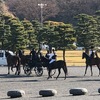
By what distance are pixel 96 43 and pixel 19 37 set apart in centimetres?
787

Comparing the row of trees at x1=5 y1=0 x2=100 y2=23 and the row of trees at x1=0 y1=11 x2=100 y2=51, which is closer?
the row of trees at x1=0 y1=11 x2=100 y2=51

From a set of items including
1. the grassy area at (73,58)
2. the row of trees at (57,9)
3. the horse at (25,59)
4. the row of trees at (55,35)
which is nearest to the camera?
the horse at (25,59)

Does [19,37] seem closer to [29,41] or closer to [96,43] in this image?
[29,41]

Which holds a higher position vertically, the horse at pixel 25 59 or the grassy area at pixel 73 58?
→ the horse at pixel 25 59

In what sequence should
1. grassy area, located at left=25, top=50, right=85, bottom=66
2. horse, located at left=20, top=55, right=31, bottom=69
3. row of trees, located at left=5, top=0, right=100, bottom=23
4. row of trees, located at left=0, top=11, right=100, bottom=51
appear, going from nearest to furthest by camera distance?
horse, located at left=20, top=55, right=31, bottom=69, grassy area, located at left=25, top=50, right=85, bottom=66, row of trees, located at left=0, top=11, right=100, bottom=51, row of trees, located at left=5, top=0, right=100, bottom=23

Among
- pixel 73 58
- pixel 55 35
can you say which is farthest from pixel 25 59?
pixel 55 35

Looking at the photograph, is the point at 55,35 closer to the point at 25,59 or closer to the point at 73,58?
the point at 73,58

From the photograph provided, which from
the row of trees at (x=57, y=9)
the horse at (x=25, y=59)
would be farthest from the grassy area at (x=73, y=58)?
the row of trees at (x=57, y=9)

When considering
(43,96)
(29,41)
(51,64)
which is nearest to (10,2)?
(29,41)

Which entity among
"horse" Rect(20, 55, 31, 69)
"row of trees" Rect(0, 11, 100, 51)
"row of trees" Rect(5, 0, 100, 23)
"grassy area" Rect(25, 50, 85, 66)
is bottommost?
"grassy area" Rect(25, 50, 85, 66)

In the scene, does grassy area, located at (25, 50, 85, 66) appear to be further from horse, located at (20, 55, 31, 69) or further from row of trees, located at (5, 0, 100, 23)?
row of trees, located at (5, 0, 100, 23)

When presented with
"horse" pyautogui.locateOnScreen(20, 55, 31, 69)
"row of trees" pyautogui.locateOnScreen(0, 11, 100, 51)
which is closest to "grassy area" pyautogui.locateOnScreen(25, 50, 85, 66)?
"row of trees" pyautogui.locateOnScreen(0, 11, 100, 51)

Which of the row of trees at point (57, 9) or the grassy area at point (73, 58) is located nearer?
the grassy area at point (73, 58)

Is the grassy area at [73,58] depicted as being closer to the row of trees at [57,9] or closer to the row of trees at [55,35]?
the row of trees at [55,35]
